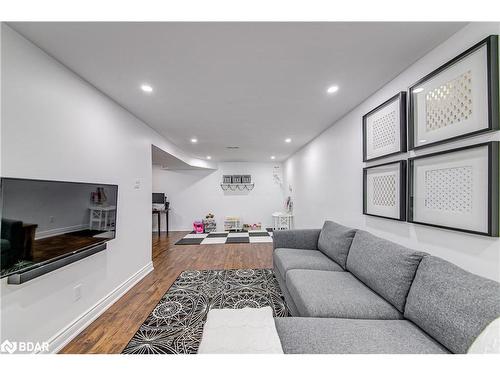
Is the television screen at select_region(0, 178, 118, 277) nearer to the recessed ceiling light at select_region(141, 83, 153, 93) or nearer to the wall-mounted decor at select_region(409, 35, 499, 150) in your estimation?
the recessed ceiling light at select_region(141, 83, 153, 93)

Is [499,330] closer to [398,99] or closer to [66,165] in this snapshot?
[398,99]

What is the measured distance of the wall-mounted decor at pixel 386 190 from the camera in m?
1.67

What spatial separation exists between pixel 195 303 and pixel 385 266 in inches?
77.1

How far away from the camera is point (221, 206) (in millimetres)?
6676

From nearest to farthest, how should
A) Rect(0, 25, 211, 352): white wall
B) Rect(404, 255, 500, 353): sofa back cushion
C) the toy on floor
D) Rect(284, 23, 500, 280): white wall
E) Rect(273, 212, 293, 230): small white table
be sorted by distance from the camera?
Rect(404, 255, 500, 353): sofa back cushion
Rect(284, 23, 500, 280): white wall
Rect(0, 25, 211, 352): white wall
Rect(273, 212, 293, 230): small white table
the toy on floor

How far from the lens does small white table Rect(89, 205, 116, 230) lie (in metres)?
1.86

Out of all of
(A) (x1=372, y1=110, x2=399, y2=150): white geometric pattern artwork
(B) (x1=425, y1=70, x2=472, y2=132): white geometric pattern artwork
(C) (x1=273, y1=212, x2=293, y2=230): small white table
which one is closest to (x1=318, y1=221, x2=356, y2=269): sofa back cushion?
(A) (x1=372, y1=110, x2=399, y2=150): white geometric pattern artwork

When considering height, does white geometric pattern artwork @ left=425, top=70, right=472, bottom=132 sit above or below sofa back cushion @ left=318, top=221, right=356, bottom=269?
above

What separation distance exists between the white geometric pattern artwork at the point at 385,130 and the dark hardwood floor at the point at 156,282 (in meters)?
2.44

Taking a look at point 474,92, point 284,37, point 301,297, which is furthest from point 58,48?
point 474,92

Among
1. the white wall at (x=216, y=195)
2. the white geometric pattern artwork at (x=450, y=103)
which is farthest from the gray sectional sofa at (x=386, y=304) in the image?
the white wall at (x=216, y=195)

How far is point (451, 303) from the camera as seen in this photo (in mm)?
991

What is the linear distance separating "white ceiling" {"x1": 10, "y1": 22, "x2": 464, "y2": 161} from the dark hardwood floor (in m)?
2.33

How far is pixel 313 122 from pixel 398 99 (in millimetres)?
1337
